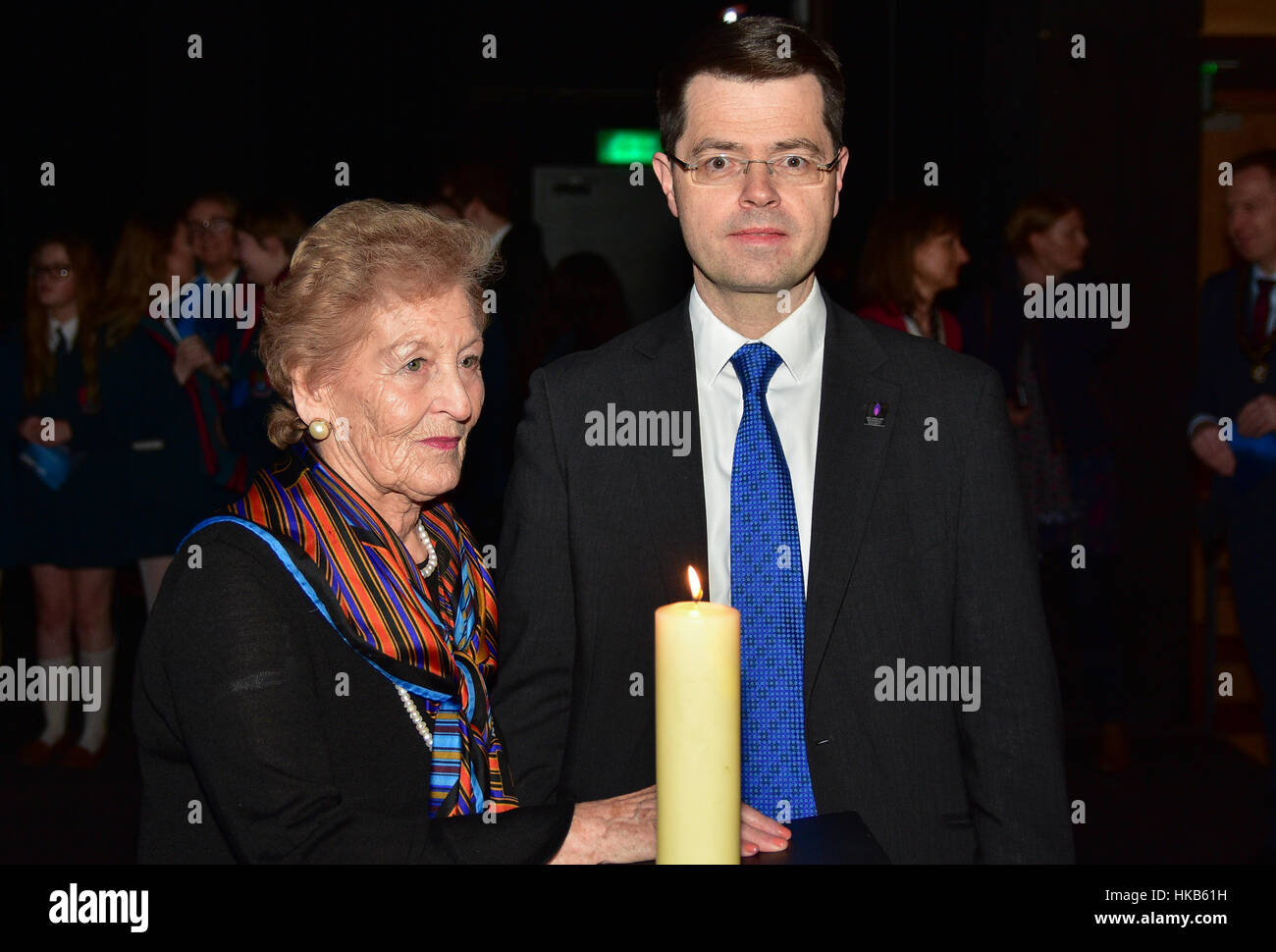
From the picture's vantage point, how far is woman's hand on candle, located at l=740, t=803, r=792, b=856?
1.32 meters

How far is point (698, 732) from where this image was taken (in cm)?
108

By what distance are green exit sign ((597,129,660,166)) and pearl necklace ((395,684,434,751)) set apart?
386 inches

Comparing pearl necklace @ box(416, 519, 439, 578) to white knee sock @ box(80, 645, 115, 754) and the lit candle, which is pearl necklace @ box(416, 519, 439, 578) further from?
white knee sock @ box(80, 645, 115, 754)

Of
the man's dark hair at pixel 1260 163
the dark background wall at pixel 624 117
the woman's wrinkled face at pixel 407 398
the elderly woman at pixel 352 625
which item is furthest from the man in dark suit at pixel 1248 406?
the woman's wrinkled face at pixel 407 398

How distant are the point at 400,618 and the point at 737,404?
0.60 m

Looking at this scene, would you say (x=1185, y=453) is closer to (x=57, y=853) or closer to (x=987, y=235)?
(x=987, y=235)

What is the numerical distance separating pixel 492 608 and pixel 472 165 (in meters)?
3.39

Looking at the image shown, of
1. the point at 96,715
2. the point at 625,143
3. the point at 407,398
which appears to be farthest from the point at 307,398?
the point at 625,143

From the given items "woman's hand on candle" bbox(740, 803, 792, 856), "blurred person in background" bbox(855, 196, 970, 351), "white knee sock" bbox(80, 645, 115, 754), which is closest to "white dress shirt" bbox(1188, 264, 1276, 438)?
"blurred person in background" bbox(855, 196, 970, 351)

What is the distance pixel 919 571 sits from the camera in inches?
74.9

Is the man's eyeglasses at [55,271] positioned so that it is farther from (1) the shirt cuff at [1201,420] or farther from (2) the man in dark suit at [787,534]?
(1) the shirt cuff at [1201,420]

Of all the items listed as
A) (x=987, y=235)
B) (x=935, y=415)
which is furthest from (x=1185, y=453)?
(x=935, y=415)

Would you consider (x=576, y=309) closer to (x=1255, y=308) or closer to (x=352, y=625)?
(x=1255, y=308)

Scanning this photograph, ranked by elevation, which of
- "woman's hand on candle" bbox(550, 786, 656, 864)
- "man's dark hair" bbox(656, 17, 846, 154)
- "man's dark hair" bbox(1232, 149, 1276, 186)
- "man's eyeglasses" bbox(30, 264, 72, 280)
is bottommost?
"woman's hand on candle" bbox(550, 786, 656, 864)
